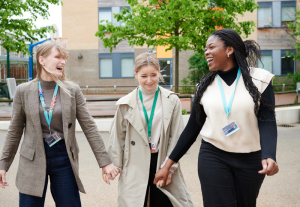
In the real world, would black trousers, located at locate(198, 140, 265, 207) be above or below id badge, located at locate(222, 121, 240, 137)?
below

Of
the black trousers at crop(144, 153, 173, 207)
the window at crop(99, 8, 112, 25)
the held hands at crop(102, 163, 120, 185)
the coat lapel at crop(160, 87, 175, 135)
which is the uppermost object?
the window at crop(99, 8, 112, 25)

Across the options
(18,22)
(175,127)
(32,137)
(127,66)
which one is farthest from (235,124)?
(127,66)

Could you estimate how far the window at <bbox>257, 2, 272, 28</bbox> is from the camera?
25906mm

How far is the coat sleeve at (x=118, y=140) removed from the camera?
115 inches

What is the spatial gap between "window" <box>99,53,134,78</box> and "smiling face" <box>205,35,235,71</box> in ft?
85.1

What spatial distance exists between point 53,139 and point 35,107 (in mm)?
286

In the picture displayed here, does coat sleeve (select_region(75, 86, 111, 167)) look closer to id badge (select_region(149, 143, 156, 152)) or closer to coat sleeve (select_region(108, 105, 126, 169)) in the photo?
coat sleeve (select_region(108, 105, 126, 169))

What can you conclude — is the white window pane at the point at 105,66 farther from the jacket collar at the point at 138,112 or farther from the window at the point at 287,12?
the jacket collar at the point at 138,112

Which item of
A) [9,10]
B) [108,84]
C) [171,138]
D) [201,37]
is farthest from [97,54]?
[171,138]

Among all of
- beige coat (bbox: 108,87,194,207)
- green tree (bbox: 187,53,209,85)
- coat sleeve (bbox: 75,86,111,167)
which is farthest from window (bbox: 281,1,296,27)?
coat sleeve (bbox: 75,86,111,167)

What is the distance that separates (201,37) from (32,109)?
10.2m

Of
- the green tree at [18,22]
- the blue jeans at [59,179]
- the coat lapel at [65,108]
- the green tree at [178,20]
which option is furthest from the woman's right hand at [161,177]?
the green tree at [18,22]

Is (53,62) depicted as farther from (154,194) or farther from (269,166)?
(269,166)

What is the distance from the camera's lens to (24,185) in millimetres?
2547
